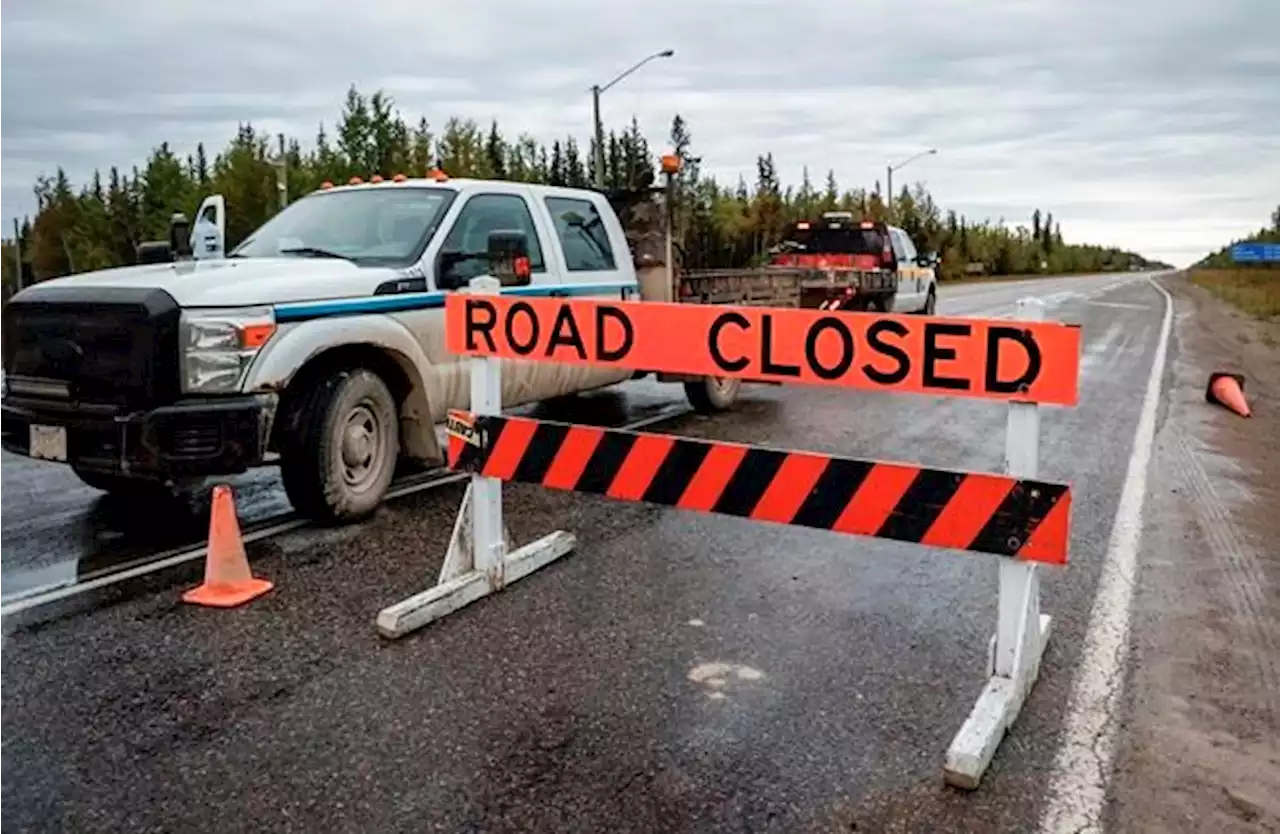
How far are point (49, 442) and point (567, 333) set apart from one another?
10.3 feet

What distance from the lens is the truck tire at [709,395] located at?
37.8 ft

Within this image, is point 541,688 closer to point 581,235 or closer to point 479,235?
point 479,235

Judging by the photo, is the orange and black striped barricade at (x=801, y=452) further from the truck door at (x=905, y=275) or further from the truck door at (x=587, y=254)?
the truck door at (x=905, y=275)

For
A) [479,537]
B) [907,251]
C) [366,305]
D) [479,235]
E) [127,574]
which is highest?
[907,251]

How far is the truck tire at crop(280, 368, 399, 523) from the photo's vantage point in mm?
6555

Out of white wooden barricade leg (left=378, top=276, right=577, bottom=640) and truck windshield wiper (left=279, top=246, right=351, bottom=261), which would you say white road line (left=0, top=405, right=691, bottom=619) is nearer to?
white wooden barricade leg (left=378, top=276, right=577, bottom=640)

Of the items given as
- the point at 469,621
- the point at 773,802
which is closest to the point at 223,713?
the point at 469,621

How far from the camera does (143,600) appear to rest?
5.46 meters

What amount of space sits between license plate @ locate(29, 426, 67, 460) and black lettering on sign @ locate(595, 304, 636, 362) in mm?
3164

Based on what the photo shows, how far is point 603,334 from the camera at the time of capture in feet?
16.3

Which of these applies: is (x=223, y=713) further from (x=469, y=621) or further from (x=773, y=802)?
(x=773, y=802)

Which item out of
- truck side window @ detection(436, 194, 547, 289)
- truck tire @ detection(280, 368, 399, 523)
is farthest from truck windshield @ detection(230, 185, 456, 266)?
truck tire @ detection(280, 368, 399, 523)

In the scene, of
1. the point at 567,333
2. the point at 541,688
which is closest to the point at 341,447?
the point at 567,333

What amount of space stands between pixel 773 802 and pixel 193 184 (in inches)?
2475
